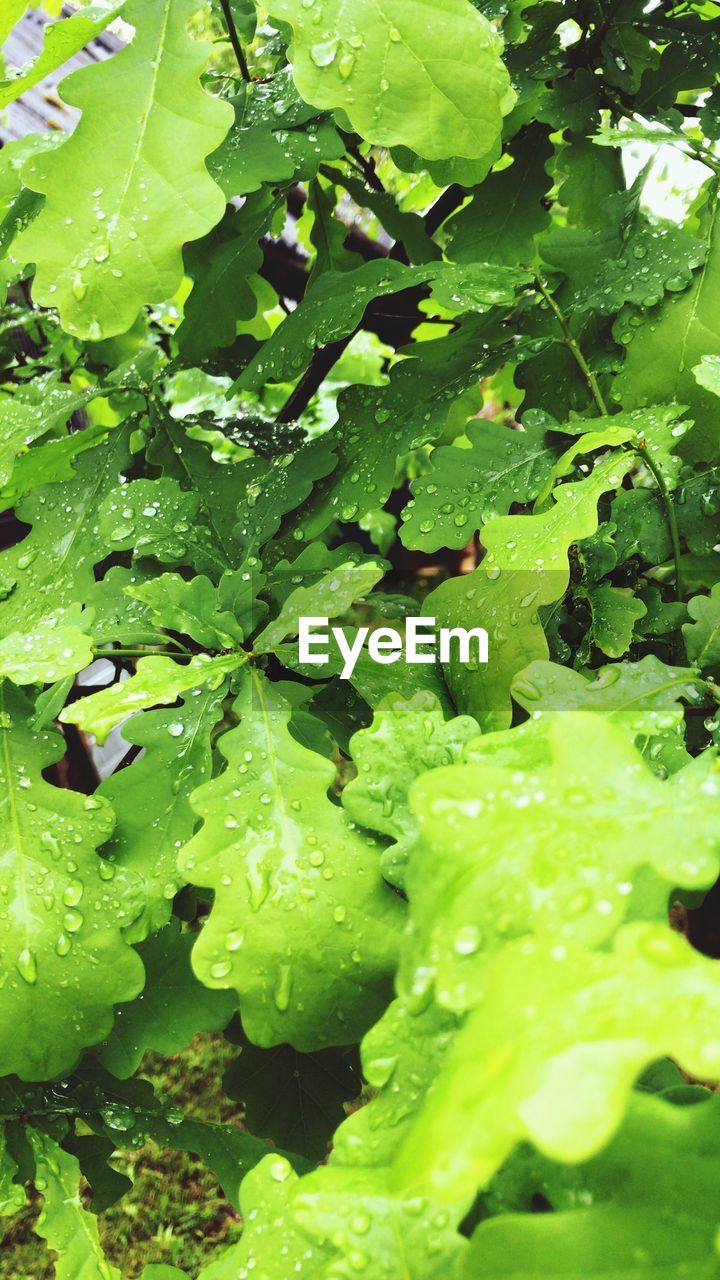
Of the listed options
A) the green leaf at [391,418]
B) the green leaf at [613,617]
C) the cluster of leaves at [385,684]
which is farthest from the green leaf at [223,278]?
the green leaf at [613,617]

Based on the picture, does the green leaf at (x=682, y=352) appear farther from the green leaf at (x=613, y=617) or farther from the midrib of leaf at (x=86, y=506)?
the midrib of leaf at (x=86, y=506)

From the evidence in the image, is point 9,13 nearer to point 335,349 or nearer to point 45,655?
point 45,655

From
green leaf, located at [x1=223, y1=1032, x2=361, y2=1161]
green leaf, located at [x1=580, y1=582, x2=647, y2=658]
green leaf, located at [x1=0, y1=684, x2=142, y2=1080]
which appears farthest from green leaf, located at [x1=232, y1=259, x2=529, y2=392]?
green leaf, located at [x1=223, y1=1032, x2=361, y2=1161]

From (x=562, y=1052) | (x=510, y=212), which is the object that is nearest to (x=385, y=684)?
(x=562, y=1052)

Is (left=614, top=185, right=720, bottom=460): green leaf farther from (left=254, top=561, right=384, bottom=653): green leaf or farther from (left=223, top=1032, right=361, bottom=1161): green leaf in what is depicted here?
(left=223, top=1032, right=361, bottom=1161): green leaf

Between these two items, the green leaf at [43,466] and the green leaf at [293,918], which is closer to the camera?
the green leaf at [293,918]

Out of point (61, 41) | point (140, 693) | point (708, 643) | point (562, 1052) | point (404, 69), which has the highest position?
point (61, 41)
